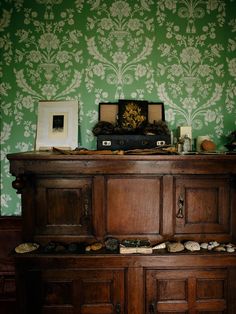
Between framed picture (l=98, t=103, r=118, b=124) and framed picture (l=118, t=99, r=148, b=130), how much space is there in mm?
79

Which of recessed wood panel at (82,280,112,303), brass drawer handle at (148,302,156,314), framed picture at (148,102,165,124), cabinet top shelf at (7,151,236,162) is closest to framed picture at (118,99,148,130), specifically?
framed picture at (148,102,165,124)

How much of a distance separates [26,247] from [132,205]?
2.46 ft

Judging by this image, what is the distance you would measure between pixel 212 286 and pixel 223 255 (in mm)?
238

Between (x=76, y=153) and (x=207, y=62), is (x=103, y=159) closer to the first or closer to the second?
(x=76, y=153)

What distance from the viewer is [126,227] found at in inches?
81.0

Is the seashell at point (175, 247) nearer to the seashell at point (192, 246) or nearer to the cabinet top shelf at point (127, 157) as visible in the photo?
the seashell at point (192, 246)

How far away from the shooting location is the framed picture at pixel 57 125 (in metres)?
2.37

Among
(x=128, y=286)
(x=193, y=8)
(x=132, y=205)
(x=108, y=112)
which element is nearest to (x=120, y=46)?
(x=108, y=112)

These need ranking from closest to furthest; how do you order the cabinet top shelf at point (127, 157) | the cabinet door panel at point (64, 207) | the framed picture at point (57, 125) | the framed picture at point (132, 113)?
the cabinet top shelf at point (127, 157)
the cabinet door panel at point (64, 207)
the framed picture at point (132, 113)
the framed picture at point (57, 125)

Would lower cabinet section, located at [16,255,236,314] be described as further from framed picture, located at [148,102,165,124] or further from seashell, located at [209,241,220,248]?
framed picture, located at [148,102,165,124]

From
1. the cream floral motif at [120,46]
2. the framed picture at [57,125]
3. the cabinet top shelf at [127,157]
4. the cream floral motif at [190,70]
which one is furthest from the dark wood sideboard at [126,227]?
the cream floral motif at [120,46]

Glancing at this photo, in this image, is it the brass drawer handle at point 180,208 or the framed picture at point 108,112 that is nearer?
the brass drawer handle at point 180,208

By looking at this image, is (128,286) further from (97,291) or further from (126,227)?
(126,227)

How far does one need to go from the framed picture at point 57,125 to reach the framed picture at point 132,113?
0.37m
